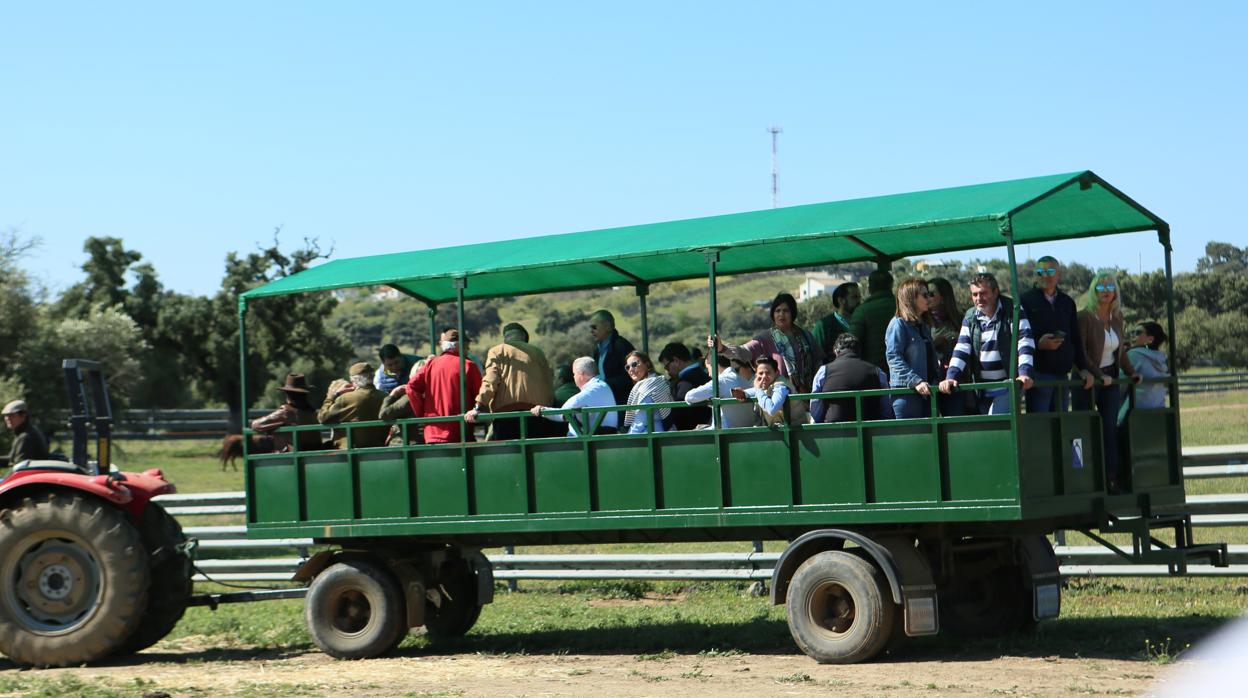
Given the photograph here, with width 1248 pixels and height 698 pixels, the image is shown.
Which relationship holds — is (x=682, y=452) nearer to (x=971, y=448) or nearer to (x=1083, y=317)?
(x=971, y=448)

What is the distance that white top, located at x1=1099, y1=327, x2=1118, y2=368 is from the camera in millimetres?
11219

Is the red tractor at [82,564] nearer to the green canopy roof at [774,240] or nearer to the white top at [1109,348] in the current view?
the green canopy roof at [774,240]

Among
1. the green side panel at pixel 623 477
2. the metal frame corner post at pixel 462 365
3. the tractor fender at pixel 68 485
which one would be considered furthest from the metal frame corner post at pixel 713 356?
the tractor fender at pixel 68 485

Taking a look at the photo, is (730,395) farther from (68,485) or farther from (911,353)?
(68,485)

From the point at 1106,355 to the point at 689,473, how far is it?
312 cm

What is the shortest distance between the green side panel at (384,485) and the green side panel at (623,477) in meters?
1.71

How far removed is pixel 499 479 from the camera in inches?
469

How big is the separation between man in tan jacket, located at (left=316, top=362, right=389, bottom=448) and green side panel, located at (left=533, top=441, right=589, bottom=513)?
1.70 meters

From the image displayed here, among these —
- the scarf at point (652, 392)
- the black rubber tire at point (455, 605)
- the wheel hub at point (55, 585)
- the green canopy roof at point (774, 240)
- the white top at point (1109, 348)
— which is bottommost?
the black rubber tire at point (455, 605)

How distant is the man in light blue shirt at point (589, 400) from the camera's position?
38.4ft

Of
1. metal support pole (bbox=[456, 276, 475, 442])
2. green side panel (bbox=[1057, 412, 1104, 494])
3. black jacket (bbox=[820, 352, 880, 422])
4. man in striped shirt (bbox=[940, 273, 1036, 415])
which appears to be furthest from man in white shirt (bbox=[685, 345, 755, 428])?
green side panel (bbox=[1057, 412, 1104, 494])

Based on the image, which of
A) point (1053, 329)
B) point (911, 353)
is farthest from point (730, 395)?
point (1053, 329)

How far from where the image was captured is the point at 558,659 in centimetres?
1158

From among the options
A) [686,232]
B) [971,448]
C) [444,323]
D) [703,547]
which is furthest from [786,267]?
[444,323]
